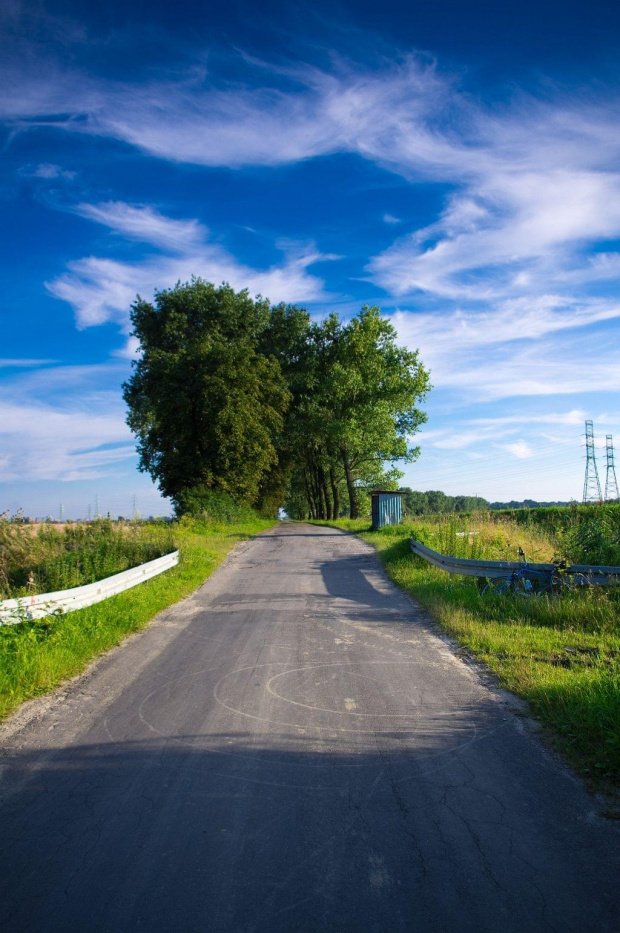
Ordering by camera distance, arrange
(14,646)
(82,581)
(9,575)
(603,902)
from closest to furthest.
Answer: (603,902)
(14,646)
(82,581)
(9,575)

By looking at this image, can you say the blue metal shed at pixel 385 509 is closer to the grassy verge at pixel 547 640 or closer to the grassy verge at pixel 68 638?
the grassy verge at pixel 547 640

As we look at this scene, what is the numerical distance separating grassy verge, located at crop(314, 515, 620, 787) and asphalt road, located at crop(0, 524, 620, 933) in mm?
331

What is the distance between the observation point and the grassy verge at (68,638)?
6.39 m

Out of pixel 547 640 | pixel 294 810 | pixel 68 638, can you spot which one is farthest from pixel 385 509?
pixel 294 810

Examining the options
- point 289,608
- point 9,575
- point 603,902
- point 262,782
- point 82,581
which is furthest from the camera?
point 9,575

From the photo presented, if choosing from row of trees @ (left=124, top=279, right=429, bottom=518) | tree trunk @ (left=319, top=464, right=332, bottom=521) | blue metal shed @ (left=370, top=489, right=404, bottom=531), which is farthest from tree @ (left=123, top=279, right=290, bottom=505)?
tree trunk @ (left=319, top=464, right=332, bottom=521)

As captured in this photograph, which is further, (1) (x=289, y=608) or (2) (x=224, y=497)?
(2) (x=224, y=497)

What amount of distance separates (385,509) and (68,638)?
77.2 feet

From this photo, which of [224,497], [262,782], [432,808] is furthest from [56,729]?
[224,497]

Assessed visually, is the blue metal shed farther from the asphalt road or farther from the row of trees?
the asphalt road

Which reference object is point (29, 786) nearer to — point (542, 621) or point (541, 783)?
point (541, 783)

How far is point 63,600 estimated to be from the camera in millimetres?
8422

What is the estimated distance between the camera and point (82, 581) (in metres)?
12.3

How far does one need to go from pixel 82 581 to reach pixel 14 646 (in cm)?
530
